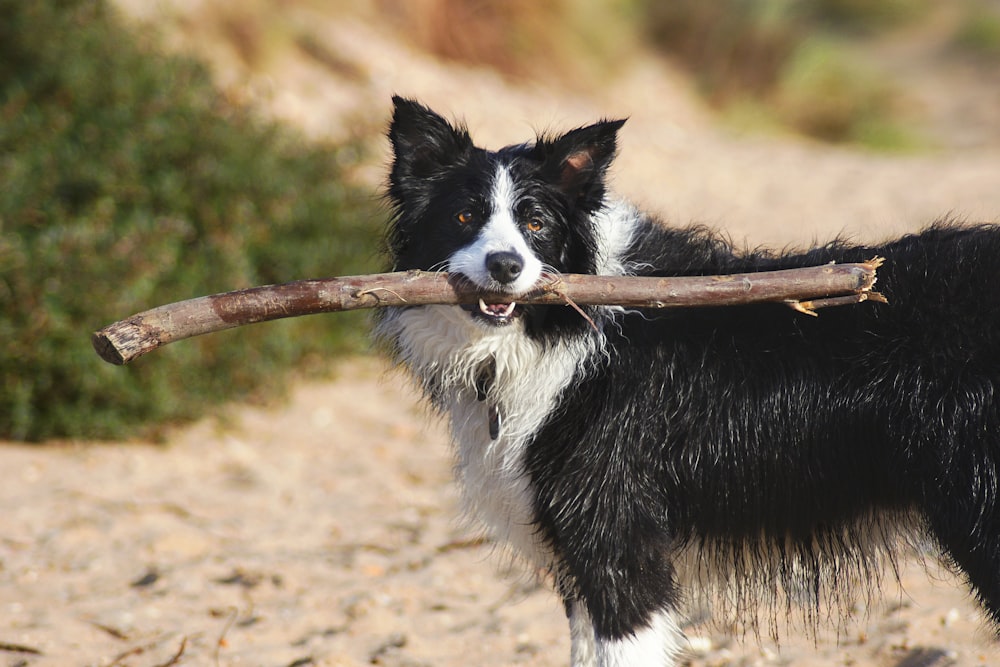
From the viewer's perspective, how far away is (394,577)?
4.81m

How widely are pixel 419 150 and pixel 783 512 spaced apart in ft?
5.59

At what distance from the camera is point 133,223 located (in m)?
6.45

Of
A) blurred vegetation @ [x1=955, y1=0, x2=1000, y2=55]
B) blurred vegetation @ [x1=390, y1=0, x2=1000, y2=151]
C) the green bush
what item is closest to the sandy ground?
the green bush

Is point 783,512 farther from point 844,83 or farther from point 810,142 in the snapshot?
point 844,83

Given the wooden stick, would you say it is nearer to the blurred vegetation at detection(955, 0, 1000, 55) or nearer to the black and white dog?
the black and white dog

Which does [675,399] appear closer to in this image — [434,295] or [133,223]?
[434,295]

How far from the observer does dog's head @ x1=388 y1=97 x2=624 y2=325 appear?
3.23 meters

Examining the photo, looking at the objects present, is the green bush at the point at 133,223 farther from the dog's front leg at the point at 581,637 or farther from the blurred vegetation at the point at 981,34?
the blurred vegetation at the point at 981,34

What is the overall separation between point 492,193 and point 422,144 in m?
0.32

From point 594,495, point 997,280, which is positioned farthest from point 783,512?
point 997,280

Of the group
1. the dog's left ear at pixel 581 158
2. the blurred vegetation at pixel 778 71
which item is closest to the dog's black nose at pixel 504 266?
the dog's left ear at pixel 581 158

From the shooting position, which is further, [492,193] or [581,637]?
[581,637]

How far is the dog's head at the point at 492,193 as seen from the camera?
3.23 m

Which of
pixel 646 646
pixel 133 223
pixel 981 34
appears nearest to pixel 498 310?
pixel 646 646
